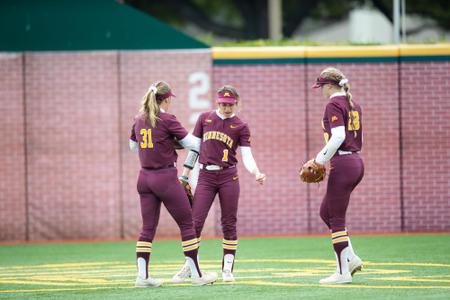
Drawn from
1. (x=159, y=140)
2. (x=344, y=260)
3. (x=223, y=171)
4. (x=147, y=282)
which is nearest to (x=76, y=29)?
(x=223, y=171)

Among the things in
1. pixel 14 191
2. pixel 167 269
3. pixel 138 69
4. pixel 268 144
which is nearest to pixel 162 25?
pixel 138 69

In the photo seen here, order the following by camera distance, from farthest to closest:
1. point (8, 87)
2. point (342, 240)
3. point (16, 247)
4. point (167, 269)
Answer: point (8, 87) < point (16, 247) < point (167, 269) < point (342, 240)

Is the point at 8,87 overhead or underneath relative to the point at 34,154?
overhead

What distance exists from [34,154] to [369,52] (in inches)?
241

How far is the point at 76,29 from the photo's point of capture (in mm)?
17422

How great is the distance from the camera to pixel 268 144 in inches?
687

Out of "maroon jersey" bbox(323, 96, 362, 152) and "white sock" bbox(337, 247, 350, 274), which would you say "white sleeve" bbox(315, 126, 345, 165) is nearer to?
"maroon jersey" bbox(323, 96, 362, 152)

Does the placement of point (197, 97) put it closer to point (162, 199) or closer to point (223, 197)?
point (223, 197)

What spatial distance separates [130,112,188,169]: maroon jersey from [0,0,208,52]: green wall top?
7.64 metres

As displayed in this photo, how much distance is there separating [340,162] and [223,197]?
1427mm

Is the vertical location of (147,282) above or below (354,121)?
below

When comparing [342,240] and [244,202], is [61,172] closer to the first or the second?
[244,202]

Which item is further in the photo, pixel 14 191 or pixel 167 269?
pixel 14 191

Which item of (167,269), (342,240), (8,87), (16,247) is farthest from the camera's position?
(8,87)
